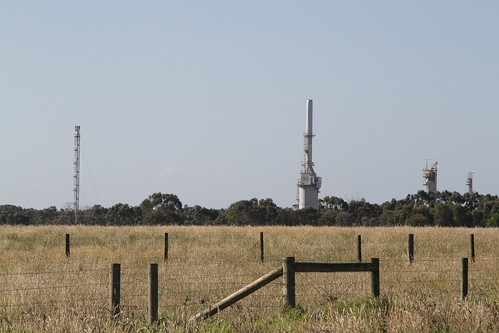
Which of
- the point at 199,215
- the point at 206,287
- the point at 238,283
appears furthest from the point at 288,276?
the point at 199,215

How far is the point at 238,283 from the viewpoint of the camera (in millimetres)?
20812

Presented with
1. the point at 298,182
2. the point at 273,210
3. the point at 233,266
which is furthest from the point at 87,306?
the point at 298,182

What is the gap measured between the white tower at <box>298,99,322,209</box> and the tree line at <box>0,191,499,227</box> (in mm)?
2964

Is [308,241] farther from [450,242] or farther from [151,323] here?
[151,323]

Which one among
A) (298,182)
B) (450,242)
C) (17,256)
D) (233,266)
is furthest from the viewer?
(298,182)

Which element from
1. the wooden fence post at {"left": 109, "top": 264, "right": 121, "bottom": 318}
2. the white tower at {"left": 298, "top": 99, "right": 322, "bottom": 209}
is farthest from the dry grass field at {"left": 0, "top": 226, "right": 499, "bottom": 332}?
the white tower at {"left": 298, "top": 99, "right": 322, "bottom": 209}

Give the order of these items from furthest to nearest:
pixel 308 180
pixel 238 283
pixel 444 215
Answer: pixel 308 180 < pixel 444 215 < pixel 238 283

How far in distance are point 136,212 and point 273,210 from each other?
1598 cm

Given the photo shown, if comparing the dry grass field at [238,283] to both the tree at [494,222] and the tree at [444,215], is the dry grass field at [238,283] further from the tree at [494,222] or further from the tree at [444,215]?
the tree at [444,215]

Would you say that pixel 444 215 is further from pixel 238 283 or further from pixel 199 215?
pixel 238 283

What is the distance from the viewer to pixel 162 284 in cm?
2017

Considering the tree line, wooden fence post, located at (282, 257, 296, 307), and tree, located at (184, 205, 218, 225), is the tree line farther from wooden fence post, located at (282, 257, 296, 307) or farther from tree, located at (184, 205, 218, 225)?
wooden fence post, located at (282, 257, 296, 307)

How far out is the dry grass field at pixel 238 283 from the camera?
11.4 metres

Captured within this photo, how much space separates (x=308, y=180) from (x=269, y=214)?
13.8 meters
